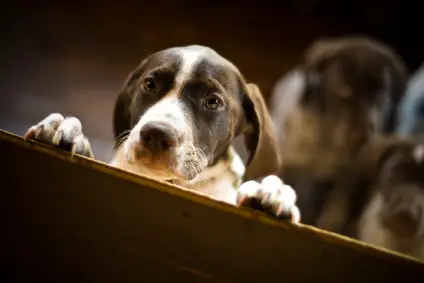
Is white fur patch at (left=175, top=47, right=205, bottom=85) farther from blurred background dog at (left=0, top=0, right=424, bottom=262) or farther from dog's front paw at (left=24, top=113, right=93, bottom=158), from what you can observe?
dog's front paw at (left=24, top=113, right=93, bottom=158)

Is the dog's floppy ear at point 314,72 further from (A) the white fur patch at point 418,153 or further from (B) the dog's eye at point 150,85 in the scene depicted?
(B) the dog's eye at point 150,85

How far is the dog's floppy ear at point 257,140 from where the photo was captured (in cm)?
206

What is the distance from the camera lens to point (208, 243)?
64.7 inches

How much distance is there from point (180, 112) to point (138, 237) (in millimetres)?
370

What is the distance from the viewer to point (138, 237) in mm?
1665

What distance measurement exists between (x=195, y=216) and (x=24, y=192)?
1.46ft

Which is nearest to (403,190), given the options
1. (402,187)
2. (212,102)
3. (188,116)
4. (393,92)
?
(402,187)

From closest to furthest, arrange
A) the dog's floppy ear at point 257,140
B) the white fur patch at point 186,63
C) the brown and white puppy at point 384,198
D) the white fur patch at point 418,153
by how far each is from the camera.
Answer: the white fur patch at point 186,63
the dog's floppy ear at point 257,140
the brown and white puppy at point 384,198
the white fur patch at point 418,153

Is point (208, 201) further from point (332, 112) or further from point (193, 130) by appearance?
point (332, 112)

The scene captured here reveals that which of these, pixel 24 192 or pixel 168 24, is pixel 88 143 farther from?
pixel 168 24

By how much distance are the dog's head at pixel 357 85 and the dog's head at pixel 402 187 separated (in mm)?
280

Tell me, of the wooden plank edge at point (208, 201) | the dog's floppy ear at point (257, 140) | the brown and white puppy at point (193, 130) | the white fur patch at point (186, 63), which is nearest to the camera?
the wooden plank edge at point (208, 201)

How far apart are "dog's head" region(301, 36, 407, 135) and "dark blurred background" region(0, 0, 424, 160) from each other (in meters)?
0.34

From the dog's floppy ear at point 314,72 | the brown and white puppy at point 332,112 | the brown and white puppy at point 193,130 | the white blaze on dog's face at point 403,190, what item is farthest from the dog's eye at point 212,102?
the dog's floppy ear at point 314,72
